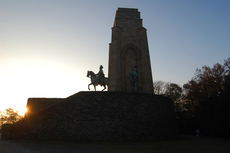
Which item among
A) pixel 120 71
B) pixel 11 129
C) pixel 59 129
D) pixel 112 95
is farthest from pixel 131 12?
pixel 11 129

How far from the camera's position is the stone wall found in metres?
12.5

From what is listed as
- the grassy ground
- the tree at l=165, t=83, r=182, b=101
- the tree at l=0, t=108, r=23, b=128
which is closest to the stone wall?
the grassy ground

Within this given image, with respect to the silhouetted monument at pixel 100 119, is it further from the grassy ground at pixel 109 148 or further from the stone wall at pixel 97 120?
the grassy ground at pixel 109 148

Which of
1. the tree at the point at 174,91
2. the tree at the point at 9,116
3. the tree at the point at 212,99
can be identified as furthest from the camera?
the tree at the point at 9,116

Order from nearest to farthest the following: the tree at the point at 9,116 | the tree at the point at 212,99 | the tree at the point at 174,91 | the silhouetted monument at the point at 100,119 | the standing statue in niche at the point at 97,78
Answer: the silhouetted monument at the point at 100,119 → the standing statue in niche at the point at 97,78 → the tree at the point at 212,99 → the tree at the point at 174,91 → the tree at the point at 9,116

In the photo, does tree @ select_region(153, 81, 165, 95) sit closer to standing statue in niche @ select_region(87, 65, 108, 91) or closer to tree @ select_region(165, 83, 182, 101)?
tree @ select_region(165, 83, 182, 101)

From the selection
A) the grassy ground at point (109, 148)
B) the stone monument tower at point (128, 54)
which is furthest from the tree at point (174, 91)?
the grassy ground at point (109, 148)

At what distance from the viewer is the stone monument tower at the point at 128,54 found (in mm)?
20375

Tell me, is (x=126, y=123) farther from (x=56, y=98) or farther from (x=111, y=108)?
(x=56, y=98)

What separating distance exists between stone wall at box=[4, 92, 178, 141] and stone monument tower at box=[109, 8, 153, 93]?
5.60m

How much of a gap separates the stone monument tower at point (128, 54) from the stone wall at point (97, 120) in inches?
220

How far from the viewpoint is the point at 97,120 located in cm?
1309

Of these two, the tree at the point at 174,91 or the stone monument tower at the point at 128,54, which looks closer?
the stone monument tower at the point at 128,54

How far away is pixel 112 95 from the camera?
1414cm
